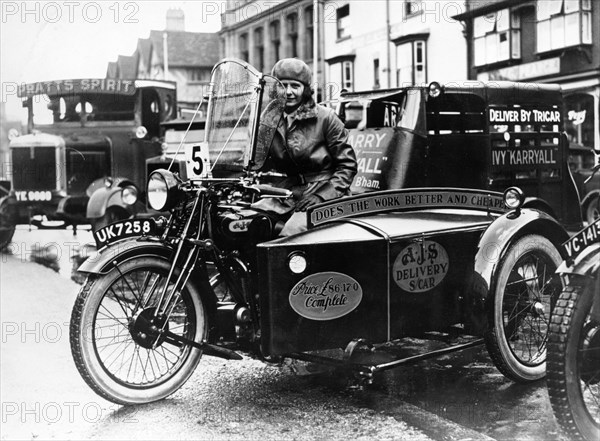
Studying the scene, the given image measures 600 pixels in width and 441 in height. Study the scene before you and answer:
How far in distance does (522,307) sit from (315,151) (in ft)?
5.28

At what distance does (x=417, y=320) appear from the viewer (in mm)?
4215

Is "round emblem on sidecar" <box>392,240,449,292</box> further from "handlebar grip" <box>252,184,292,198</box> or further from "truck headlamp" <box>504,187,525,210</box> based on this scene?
"handlebar grip" <box>252,184,292,198</box>

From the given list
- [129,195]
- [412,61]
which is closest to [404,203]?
[129,195]

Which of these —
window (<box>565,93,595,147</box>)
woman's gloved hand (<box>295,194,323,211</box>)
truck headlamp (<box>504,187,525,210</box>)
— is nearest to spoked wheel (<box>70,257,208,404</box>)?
woman's gloved hand (<box>295,194,323,211</box>)

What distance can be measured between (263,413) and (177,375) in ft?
2.00

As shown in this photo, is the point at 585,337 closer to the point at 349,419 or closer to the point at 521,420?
the point at 521,420

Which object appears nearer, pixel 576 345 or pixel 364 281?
pixel 576 345

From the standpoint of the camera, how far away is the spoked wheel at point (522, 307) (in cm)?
439

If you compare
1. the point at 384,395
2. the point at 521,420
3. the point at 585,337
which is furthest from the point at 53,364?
the point at 585,337

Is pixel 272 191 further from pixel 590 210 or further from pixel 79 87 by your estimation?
pixel 590 210

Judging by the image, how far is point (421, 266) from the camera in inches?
165

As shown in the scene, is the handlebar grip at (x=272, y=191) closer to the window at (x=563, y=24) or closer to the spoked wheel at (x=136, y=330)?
the spoked wheel at (x=136, y=330)

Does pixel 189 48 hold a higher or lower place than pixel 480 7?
higher

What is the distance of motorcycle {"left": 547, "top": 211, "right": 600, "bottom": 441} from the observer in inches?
123
